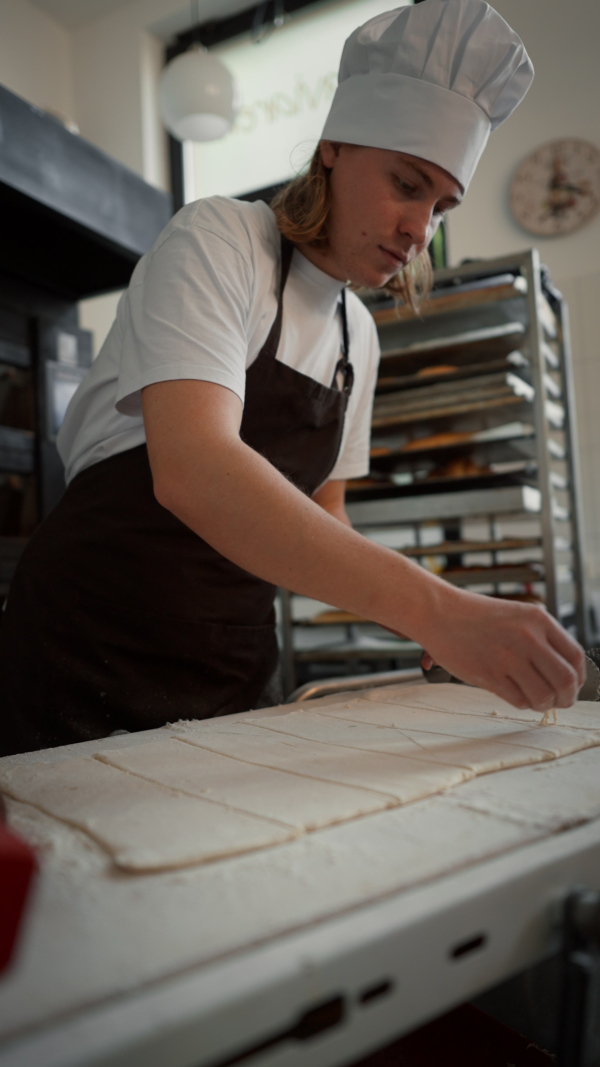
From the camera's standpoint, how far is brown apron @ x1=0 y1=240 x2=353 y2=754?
50.0 inches

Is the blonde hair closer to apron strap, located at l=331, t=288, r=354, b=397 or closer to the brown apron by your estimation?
the brown apron

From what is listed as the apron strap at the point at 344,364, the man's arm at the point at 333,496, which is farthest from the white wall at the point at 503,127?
the apron strap at the point at 344,364

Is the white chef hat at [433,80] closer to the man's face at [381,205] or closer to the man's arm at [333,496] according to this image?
the man's face at [381,205]

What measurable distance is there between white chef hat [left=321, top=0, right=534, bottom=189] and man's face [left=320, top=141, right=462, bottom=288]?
0.06 feet

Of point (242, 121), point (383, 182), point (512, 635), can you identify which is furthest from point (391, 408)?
point (242, 121)

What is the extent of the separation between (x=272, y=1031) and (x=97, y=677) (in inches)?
36.2

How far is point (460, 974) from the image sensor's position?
1.56ft

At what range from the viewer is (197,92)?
309 cm

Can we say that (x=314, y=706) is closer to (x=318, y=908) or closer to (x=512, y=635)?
(x=512, y=635)

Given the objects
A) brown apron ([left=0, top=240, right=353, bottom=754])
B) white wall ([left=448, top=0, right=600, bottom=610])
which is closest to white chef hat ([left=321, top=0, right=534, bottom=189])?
brown apron ([left=0, top=240, right=353, bottom=754])

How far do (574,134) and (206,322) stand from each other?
9.71ft

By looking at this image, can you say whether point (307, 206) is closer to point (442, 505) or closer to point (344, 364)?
point (344, 364)

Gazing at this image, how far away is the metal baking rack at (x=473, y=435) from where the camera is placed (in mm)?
2254

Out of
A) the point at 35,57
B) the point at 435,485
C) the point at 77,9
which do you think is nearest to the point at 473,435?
the point at 435,485
